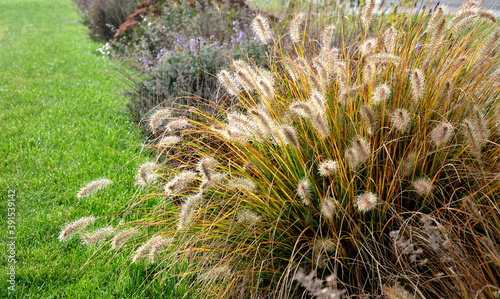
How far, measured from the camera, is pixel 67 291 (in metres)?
2.51

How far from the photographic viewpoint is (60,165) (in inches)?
161

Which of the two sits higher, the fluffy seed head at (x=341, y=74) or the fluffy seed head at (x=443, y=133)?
the fluffy seed head at (x=341, y=74)

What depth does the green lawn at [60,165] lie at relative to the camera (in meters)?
2.62

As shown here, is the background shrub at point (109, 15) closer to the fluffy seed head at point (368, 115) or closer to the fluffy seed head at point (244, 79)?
the fluffy seed head at point (244, 79)

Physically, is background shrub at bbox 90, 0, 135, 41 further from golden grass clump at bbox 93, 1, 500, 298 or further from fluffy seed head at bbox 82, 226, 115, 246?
golden grass clump at bbox 93, 1, 500, 298

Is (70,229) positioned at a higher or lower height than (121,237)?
higher

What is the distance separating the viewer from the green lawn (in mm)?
2619

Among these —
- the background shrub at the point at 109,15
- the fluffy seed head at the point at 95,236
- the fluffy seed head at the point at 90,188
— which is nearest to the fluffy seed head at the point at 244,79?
the fluffy seed head at the point at 90,188

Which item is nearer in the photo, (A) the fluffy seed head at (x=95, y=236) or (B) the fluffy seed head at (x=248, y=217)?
(B) the fluffy seed head at (x=248, y=217)

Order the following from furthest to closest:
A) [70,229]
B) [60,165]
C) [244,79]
Answer: [60,165]
[244,79]
[70,229]

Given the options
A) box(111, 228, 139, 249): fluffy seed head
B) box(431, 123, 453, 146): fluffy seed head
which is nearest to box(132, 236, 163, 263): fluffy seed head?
box(111, 228, 139, 249): fluffy seed head

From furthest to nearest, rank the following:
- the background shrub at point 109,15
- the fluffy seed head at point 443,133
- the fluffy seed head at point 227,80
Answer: the background shrub at point 109,15 → the fluffy seed head at point 227,80 → the fluffy seed head at point 443,133

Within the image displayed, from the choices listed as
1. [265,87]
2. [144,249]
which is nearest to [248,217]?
[144,249]

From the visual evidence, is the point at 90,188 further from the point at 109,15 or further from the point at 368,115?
the point at 109,15
